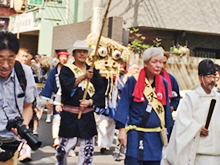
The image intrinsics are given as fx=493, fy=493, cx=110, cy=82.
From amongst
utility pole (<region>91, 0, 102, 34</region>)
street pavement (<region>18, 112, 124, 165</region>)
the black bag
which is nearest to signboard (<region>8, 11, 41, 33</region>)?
utility pole (<region>91, 0, 102, 34</region>)

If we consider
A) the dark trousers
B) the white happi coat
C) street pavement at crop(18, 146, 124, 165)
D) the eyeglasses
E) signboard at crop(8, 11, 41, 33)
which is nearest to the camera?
the eyeglasses

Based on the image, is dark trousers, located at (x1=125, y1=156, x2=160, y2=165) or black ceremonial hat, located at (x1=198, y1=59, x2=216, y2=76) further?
dark trousers, located at (x1=125, y1=156, x2=160, y2=165)

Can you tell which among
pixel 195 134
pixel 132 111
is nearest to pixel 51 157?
pixel 132 111

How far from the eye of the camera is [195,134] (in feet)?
16.5

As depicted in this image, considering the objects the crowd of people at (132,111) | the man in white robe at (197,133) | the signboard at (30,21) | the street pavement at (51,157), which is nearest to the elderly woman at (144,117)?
the crowd of people at (132,111)

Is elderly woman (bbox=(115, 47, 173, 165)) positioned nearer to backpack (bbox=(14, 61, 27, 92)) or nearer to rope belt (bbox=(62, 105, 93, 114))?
rope belt (bbox=(62, 105, 93, 114))

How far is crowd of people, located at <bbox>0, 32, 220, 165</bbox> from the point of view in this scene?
4277 millimetres

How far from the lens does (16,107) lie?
433 cm

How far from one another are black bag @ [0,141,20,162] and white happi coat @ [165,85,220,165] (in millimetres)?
1738

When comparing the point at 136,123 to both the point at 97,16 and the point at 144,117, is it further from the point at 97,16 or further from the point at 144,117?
the point at 97,16

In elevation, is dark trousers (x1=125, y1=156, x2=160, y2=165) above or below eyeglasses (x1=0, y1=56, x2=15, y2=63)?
below

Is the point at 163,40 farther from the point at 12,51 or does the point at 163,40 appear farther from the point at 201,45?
the point at 12,51

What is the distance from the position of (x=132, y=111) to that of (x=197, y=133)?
0.86 m

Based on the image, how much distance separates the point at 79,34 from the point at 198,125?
12089mm
